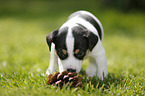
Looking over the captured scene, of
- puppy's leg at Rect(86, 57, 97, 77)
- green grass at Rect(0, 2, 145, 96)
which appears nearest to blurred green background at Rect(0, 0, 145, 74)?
green grass at Rect(0, 2, 145, 96)

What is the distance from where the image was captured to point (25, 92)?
7.99 feet

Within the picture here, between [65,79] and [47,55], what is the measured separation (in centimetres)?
265

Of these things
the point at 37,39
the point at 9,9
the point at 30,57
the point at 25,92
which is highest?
the point at 9,9

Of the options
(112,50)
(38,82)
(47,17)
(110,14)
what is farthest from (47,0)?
(38,82)

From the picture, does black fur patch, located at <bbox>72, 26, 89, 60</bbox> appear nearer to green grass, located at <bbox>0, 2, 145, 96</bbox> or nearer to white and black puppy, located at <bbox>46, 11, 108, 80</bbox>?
white and black puppy, located at <bbox>46, 11, 108, 80</bbox>

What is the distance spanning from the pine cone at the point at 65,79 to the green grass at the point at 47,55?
0.08 meters

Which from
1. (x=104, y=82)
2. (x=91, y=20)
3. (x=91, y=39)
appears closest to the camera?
(x=91, y=39)

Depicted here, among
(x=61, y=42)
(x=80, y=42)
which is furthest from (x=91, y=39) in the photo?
(x=61, y=42)

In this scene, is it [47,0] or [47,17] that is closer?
[47,17]

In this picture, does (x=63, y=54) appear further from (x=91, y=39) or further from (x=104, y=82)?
(x=104, y=82)

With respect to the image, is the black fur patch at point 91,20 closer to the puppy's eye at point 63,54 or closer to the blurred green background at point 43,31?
the puppy's eye at point 63,54

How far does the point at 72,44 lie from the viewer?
2523 mm

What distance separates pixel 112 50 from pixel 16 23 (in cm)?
533

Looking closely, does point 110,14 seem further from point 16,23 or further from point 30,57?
point 30,57
